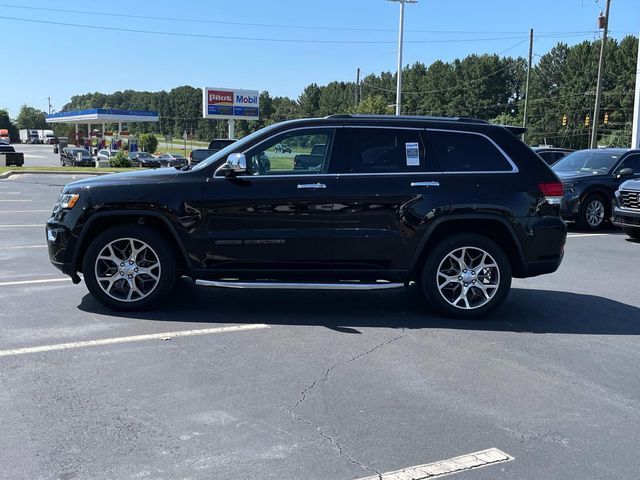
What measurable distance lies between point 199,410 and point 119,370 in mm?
989

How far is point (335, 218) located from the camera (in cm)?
586

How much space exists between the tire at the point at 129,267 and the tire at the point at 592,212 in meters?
10.2

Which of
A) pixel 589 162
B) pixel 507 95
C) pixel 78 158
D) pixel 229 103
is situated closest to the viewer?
pixel 589 162

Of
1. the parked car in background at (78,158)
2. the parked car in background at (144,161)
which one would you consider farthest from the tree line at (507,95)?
the parked car in background at (78,158)

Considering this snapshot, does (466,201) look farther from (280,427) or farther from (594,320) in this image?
(280,427)

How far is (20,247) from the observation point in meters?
9.79

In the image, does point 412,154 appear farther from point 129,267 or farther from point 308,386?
point 129,267

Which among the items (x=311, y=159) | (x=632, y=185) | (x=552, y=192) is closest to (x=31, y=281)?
(x=311, y=159)

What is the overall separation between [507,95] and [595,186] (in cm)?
10436

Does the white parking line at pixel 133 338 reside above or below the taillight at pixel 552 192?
below

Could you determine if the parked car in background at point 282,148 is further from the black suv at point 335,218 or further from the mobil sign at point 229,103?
the mobil sign at point 229,103

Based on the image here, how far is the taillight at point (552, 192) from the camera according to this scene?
605cm

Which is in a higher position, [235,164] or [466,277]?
[235,164]

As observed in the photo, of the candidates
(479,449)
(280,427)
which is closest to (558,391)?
(479,449)
